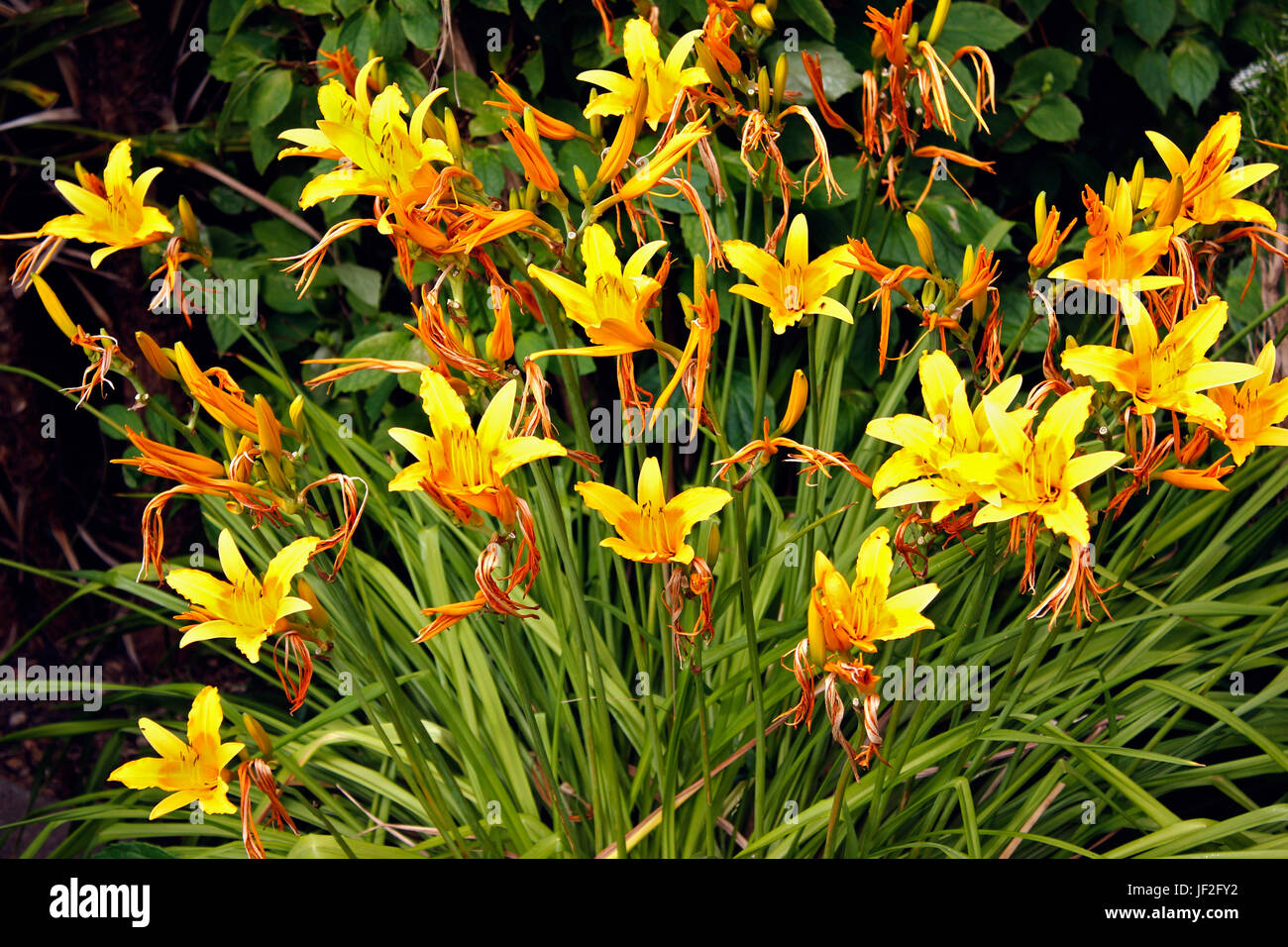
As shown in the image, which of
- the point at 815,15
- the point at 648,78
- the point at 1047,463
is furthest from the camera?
the point at 815,15

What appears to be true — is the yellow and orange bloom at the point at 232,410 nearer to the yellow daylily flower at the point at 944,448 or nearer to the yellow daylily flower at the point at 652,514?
the yellow daylily flower at the point at 652,514

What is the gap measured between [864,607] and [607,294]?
41 centimetres

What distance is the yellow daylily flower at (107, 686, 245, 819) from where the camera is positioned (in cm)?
104

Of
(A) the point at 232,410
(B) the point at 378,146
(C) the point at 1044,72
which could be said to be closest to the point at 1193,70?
(C) the point at 1044,72

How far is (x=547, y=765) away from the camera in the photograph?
1.35 meters

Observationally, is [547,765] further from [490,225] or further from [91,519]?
[91,519]

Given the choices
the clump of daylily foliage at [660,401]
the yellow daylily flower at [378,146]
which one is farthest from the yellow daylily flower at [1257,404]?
the yellow daylily flower at [378,146]

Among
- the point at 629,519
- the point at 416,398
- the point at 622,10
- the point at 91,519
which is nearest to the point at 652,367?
the point at 416,398

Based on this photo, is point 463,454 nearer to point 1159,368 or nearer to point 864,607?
point 864,607

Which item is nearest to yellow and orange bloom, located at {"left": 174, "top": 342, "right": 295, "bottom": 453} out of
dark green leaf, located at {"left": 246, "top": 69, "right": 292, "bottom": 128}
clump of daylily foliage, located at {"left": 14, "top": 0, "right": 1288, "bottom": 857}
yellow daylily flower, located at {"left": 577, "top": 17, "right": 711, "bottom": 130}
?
clump of daylily foliage, located at {"left": 14, "top": 0, "right": 1288, "bottom": 857}

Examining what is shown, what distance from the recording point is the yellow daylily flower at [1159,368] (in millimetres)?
941

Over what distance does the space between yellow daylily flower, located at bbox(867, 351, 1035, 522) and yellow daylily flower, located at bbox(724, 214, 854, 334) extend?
0.49 feet

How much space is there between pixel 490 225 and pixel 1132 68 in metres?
1.75

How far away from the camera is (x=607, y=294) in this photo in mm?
1017
